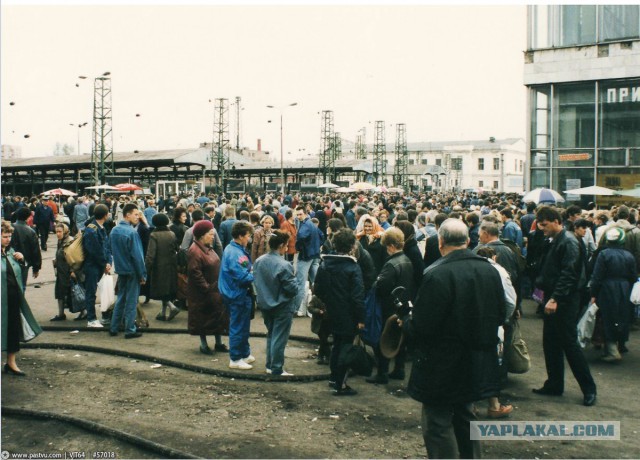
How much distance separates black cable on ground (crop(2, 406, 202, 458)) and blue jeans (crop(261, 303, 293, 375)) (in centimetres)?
220

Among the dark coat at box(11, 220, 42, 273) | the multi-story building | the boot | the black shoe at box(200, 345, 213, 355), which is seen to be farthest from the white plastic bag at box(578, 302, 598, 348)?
the multi-story building

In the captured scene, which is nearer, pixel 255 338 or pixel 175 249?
pixel 255 338

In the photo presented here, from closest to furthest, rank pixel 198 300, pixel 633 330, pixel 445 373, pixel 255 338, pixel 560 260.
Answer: pixel 445 373
pixel 560 260
pixel 198 300
pixel 255 338
pixel 633 330

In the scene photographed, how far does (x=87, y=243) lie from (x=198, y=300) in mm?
2571

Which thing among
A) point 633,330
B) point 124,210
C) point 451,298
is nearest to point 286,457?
point 451,298

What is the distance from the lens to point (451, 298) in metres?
3.99

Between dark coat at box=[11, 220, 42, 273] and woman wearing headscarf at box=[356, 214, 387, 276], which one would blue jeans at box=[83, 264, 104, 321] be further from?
woman wearing headscarf at box=[356, 214, 387, 276]

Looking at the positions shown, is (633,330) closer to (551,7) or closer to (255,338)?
(255,338)

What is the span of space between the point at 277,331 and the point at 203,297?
4.89 ft

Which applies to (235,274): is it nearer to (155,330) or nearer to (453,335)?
(155,330)

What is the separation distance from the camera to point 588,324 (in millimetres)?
8266

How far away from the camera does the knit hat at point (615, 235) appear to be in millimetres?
7883

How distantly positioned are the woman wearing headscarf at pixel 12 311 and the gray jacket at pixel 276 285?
2.86 metres

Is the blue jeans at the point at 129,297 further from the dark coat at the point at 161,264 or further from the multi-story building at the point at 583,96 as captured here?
→ the multi-story building at the point at 583,96
